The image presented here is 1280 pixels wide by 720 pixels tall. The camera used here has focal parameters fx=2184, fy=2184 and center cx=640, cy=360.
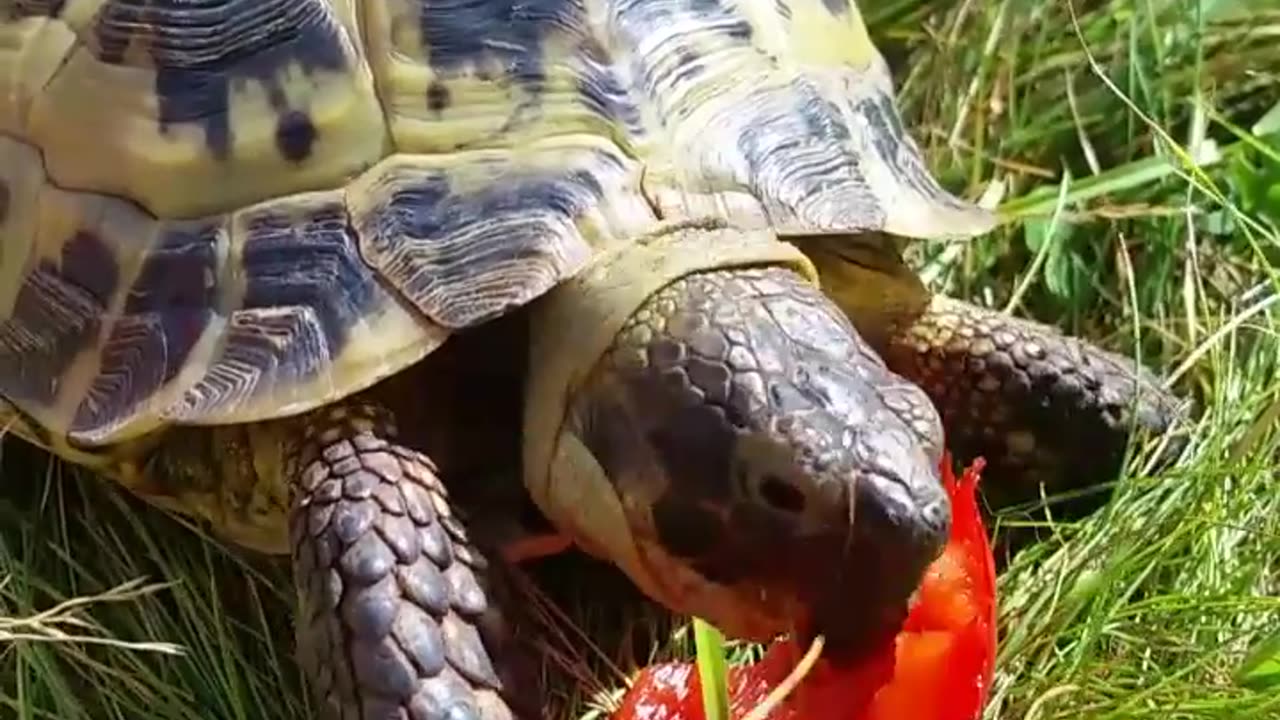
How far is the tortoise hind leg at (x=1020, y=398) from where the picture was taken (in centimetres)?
232

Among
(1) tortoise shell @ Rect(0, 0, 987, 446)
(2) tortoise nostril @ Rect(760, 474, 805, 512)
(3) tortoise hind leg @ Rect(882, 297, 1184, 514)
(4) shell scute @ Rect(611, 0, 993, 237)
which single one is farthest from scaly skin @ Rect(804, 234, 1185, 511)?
(2) tortoise nostril @ Rect(760, 474, 805, 512)

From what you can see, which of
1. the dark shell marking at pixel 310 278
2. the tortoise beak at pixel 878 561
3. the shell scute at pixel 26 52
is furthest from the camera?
the shell scute at pixel 26 52

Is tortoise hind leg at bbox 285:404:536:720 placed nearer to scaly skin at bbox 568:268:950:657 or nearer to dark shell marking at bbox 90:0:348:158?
scaly skin at bbox 568:268:950:657

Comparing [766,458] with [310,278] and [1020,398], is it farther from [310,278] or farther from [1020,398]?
[1020,398]

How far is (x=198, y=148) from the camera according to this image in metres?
1.98

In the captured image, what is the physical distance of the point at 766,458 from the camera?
173 centimetres

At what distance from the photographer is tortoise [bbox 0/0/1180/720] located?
1.78 metres

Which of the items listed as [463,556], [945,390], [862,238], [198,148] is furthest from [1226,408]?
[198,148]

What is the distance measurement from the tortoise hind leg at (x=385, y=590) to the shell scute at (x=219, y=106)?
236 millimetres

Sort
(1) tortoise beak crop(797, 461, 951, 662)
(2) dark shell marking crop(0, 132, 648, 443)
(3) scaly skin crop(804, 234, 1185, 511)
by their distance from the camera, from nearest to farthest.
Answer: (1) tortoise beak crop(797, 461, 951, 662)
(2) dark shell marking crop(0, 132, 648, 443)
(3) scaly skin crop(804, 234, 1185, 511)

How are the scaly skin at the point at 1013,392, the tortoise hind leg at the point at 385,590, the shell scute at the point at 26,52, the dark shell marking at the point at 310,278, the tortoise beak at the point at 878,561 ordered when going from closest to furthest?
the tortoise beak at the point at 878,561, the tortoise hind leg at the point at 385,590, the dark shell marking at the point at 310,278, the shell scute at the point at 26,52, the scaly skin at the point at 1013,392

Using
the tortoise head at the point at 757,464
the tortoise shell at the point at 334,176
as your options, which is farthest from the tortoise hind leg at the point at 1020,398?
the tortoise head at the point at 757,464

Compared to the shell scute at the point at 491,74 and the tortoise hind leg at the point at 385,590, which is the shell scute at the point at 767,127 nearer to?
the shell scute at the point at 491,74

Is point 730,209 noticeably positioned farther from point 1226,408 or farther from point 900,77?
point 900,77
